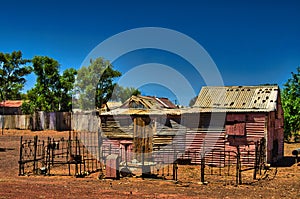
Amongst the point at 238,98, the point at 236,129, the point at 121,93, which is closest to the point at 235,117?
the point at 236,129

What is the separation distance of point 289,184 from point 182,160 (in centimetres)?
871

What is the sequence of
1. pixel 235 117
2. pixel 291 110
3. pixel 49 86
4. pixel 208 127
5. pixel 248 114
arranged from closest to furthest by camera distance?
pixel 248 114
pixel 235 117
pixel 208 127
pixel 291 110
pixel 49 86

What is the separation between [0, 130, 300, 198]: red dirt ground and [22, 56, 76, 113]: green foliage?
117 feet

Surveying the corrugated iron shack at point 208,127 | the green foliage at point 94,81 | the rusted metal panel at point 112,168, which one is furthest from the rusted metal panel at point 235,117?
the green foliage at point 94,81

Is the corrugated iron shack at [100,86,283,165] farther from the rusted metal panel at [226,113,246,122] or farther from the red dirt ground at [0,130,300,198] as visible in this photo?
the red dirt ground at [0,130,300,198]

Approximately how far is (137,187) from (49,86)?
42.3 metres

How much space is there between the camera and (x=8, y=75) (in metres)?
62.9

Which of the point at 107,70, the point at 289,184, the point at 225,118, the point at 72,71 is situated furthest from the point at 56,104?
the point at 289,184

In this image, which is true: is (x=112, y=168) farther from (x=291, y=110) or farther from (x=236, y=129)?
(x=291, y=110)

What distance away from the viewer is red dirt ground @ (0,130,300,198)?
575 inches

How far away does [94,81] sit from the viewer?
188ft

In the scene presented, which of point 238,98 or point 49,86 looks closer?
point 238,98

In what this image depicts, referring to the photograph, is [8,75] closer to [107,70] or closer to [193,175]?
→ [107,70]

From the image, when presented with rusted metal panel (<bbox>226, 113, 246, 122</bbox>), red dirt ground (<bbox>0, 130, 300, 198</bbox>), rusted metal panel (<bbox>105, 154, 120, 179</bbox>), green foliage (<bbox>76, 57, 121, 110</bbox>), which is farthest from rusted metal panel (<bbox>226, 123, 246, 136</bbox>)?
green foliage (<bbox>76, 57, 121, 110</bbox>)
